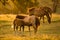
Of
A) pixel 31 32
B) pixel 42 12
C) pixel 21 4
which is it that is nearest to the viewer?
pixel 31 32

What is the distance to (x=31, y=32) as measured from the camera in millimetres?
3885

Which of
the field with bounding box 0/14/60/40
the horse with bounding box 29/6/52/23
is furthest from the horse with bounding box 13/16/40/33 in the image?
the horse with bounding box 29/6/52/23

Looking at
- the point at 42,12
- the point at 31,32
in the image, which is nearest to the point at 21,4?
the point at 42,12

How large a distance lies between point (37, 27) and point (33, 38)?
225 mm

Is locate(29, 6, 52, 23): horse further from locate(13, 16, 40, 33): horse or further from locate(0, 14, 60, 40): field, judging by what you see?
locate(13, 16, 40, 33): horse

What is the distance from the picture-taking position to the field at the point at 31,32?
148 inches

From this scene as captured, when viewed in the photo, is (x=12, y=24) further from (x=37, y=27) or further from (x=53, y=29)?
(x=53, y=29)

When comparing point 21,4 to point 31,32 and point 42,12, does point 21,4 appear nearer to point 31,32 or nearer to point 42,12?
point 42,12

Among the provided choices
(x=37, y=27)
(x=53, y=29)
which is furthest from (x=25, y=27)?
(x=53, y=29)

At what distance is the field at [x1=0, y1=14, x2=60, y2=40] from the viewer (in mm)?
3756

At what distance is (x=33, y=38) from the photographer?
3.76 m

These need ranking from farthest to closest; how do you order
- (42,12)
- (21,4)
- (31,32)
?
(21,4)
(42,12)
(31,32)

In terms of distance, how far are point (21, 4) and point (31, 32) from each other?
574 millimetres

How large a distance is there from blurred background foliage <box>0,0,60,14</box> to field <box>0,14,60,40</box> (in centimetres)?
12
